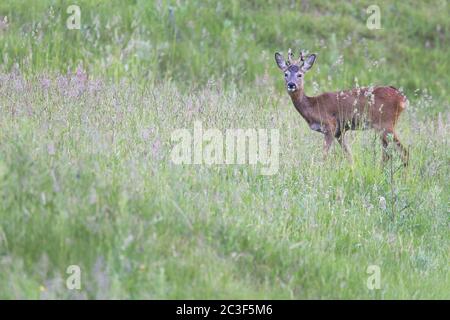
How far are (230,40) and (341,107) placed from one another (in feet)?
14.5

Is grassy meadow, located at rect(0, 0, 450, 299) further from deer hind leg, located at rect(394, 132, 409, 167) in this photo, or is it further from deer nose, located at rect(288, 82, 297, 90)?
deer nose, located at rect(288, 82, 297, 90)

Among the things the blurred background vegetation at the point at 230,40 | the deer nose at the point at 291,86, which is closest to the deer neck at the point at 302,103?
the deer nose at the point at 291,86

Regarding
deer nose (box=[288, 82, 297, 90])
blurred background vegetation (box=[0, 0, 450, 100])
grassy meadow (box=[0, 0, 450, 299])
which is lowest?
grassy meadow (box=[0, 0, 450, 299])

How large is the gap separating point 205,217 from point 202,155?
1.83 metres

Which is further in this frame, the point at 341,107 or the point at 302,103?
the point at 302,103

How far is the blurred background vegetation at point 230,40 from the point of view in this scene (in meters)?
12.5

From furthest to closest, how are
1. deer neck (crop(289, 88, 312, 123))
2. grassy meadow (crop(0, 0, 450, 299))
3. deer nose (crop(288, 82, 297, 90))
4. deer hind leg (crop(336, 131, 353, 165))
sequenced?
deer neck (crop(289, 88, 312, 123)), deer nose (crop(288, 82, 297, 90)), deer hind leg (crop(336, 131, 353, 165)), grassy meadow (crop(0, 0, 450, 299))

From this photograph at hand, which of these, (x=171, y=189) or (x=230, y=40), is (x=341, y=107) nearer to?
(x=171, y=189)

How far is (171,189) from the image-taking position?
23.0 ft

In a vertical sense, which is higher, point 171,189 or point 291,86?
point 291,86

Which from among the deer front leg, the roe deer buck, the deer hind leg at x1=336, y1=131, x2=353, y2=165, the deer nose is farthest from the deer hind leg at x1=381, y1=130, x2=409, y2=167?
the deer nose

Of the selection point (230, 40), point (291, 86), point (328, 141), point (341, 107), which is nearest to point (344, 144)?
point (328, 141)

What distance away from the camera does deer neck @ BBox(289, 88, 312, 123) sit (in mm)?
10867
